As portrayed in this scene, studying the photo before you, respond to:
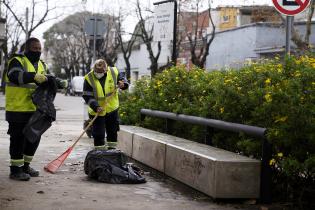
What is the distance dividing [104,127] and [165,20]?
4022 mm

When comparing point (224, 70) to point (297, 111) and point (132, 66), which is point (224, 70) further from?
point (132, 66)

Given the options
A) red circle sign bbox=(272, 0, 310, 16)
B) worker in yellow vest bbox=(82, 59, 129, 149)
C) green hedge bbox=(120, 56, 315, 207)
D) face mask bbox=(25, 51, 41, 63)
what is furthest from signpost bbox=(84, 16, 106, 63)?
red circle sign bbox=(272, 0, 310, 16)

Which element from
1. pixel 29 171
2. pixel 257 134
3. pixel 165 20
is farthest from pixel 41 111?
pixel 165 20

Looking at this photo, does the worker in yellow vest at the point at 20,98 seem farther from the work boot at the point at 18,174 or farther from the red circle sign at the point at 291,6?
the red circle sign at the point at 291,6

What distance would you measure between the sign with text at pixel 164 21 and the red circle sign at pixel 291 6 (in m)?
4.73

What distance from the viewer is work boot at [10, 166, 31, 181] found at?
7986 mm

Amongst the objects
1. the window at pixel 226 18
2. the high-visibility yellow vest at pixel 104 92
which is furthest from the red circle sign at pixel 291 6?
the window at pixel 226 18

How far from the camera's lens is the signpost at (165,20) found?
1239 centimetres

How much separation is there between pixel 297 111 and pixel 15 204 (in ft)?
10.1

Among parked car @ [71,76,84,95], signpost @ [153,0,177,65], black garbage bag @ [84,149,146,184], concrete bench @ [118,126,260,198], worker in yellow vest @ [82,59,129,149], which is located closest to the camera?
concrete bench @ [118,126,260,198]

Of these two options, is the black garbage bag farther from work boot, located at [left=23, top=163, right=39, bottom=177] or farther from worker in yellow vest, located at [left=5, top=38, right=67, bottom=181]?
worker in yellow vest, located at [left=5, top=38, right=67, bottom=181]

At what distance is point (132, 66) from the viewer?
7094 cm

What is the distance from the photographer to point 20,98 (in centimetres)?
804

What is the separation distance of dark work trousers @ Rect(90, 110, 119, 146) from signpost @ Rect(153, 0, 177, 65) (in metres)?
3.35
